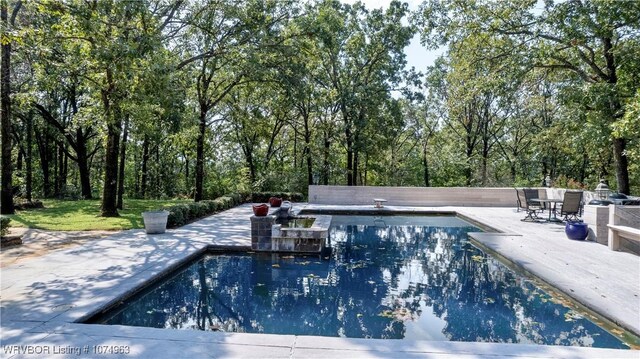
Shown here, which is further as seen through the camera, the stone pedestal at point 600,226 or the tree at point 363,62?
the tree at point 363,62

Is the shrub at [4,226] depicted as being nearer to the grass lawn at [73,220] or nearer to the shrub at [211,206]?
the grass lawn at [73,220]

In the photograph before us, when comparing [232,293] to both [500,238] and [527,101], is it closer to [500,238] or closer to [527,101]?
[500,238]

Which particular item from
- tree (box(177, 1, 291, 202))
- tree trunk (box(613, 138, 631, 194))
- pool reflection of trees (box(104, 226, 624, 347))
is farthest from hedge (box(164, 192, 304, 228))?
tree trunk (box(613, 138, 631, 194))

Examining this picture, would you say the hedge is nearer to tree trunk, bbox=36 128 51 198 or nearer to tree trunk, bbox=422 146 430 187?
tree trunk, bbox=422 146 430 187

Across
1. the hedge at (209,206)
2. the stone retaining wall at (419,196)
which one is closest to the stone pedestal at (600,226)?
the stone retaining wall at (419,196)

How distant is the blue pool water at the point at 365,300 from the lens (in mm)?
3998

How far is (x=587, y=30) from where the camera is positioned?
10.9 meters

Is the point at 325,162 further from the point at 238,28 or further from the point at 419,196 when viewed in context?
the point at 238,28

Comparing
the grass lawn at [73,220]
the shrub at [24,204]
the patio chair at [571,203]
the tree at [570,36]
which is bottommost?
the grass lawn at [73,220]

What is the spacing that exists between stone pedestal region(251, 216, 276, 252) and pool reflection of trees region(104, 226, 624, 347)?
0.83 ft

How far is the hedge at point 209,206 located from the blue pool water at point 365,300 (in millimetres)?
2914

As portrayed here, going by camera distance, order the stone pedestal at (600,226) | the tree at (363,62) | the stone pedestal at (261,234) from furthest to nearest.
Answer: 1. the tree at (363,62)
2. the stone pedestal at (600,226)
3. the stone pedestal at (261,234)

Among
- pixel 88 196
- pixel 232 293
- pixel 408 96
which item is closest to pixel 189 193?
pixel 88 196

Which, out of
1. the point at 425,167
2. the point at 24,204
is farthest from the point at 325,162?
the point at 24,204
